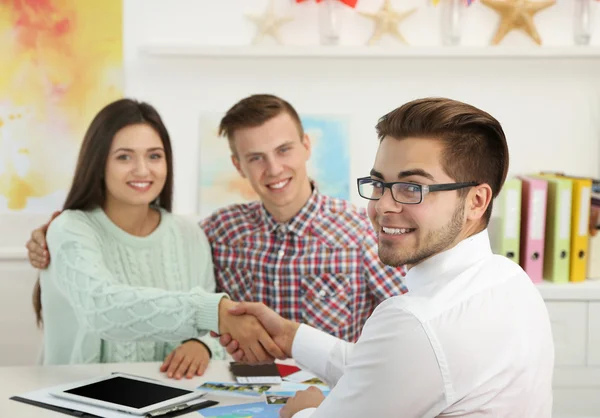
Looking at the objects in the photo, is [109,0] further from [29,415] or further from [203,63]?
[29,415]

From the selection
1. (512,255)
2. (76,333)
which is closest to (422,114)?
(76,333)

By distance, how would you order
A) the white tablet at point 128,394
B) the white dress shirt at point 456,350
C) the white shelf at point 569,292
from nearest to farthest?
the white dress shirt at point 456,350 → the white tablet at point 128,394 → the white shelf at point 569,292

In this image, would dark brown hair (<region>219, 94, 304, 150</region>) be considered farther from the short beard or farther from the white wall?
the short beard

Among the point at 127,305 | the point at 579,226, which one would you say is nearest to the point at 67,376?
the point at 127,305

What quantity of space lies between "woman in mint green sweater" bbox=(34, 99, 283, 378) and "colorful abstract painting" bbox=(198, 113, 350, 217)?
2.25 feet

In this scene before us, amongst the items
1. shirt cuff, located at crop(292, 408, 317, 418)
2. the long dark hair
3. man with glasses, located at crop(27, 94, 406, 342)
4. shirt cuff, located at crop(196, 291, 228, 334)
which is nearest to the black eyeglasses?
shirt cuff, located at crop(292, 408, 317, 418)

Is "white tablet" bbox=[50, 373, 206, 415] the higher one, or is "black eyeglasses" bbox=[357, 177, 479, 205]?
"black eyeglasses" bbox=[357, 177, 479, 205]

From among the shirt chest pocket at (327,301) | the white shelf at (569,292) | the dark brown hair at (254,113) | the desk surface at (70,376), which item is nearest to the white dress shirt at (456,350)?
the desk surface at (70,376)

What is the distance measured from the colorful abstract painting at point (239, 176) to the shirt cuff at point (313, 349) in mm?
1453

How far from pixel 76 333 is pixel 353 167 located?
1.45 m

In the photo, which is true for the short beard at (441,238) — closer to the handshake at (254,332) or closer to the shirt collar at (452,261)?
the shirt collar at (452,261)

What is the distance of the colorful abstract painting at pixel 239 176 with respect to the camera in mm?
3369

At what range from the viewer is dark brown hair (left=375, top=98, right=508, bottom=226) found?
144cm

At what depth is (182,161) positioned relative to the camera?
3.38 metres
